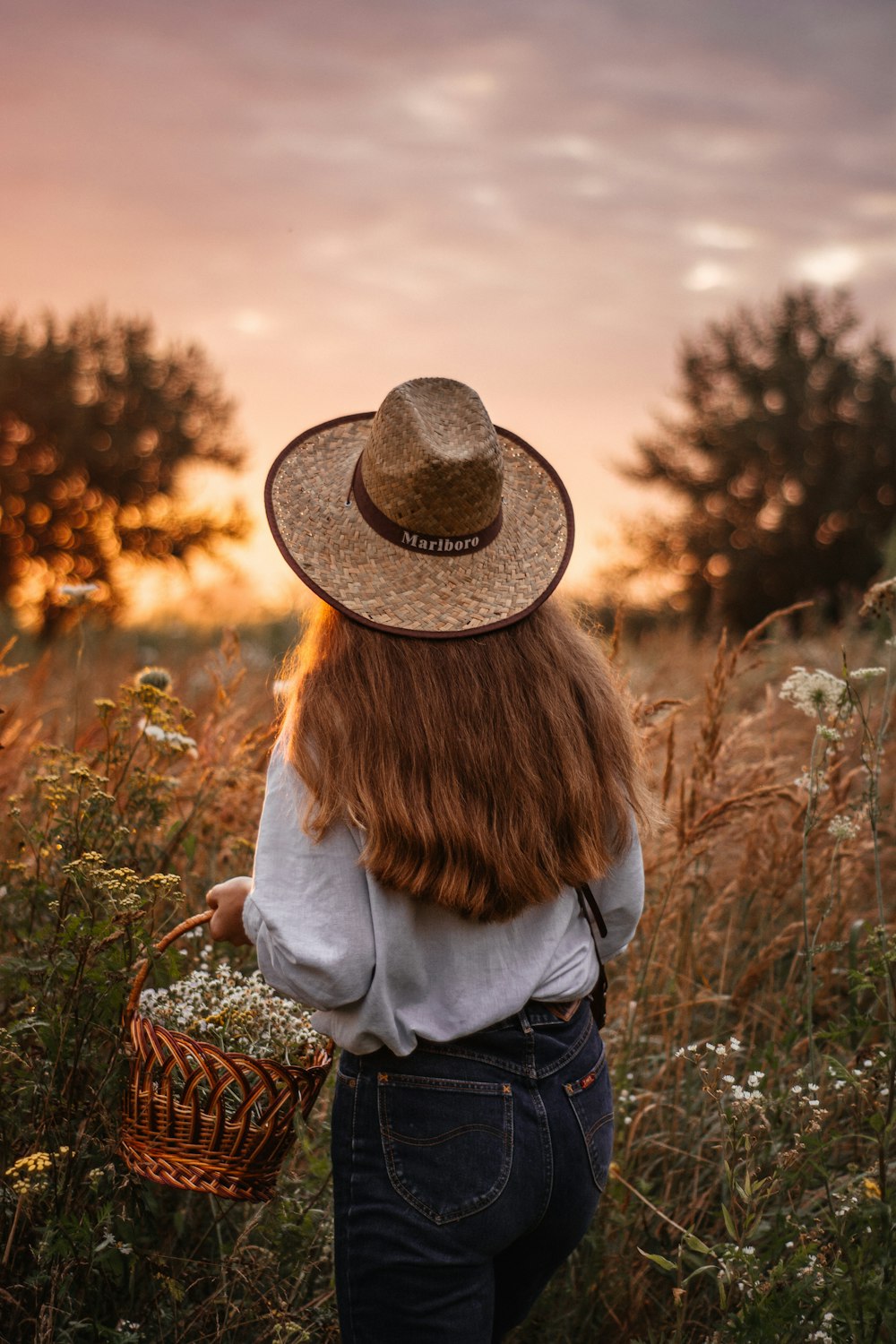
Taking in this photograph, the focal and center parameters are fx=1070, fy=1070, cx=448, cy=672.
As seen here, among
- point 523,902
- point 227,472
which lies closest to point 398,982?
point 523,902

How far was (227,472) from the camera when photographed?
2594cm

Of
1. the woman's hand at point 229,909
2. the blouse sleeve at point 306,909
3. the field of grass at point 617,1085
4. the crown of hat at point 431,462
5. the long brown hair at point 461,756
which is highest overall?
the crown of hat at point 431,462

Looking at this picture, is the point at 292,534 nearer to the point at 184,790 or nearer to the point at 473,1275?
the point at 473,1275

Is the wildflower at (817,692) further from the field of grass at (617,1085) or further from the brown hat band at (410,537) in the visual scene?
the brown hat band at (410,537)

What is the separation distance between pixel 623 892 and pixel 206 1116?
84 centimetres

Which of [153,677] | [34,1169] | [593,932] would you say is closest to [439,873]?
[593,932]

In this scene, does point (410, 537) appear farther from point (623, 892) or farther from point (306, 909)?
point (623, 892)

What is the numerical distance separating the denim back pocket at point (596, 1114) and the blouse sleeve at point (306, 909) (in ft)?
1.47

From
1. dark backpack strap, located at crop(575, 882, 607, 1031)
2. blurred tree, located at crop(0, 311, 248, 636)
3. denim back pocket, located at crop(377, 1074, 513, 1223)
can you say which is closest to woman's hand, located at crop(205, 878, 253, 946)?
denim back pocket, located at crop(377, 1074, 513, 1223)

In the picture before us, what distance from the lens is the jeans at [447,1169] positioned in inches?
66.9

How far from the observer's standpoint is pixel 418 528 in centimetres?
189

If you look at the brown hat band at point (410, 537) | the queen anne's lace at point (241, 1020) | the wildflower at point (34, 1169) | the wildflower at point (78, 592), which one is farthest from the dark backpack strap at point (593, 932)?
the wildflower at point (78, 592)

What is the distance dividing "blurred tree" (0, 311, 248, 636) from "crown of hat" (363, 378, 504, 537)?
22.8 m

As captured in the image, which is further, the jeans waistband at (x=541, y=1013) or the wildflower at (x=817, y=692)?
the wildflower at (x=817, y=692)
